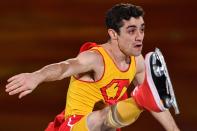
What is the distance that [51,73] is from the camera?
5.27 ft

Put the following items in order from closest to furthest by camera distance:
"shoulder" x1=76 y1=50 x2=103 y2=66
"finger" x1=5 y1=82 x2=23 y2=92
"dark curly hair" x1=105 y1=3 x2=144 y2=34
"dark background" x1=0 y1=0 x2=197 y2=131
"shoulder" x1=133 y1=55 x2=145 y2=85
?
"finger" x1=5 y1=82 x2=23 y2=92 < "shoulder" x1=76 y1=50 x2=103 y2=66 < "dark curly hair" x1=105 y1=3 x2=144 y2=34 < "shoulder" x1=133 y1=55 x2=145 y2=85 < "dark background" x1=0 y1=0 x2=197 y2=131

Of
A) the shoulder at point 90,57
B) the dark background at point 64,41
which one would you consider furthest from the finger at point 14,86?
the dark background at point 64,41

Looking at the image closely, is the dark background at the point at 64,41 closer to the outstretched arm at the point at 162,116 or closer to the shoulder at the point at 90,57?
the outstretched arm at the point at 162,116

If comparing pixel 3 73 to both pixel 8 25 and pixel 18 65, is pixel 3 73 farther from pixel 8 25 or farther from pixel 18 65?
pixel 8 25

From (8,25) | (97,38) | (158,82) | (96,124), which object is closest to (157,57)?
(158,82)

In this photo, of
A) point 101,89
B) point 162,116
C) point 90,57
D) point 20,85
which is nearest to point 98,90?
point 101,89

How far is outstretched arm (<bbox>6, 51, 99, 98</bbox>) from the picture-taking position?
1.45 meters

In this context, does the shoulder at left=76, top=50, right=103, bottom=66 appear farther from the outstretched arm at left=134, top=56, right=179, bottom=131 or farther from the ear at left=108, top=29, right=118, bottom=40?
the outstretched arm at left=134, top=56, right=179, bottom=131

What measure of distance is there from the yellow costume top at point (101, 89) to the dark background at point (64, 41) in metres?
0.84

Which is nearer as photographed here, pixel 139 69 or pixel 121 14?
pixel 121 14

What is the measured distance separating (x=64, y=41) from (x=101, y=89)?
1048 mm

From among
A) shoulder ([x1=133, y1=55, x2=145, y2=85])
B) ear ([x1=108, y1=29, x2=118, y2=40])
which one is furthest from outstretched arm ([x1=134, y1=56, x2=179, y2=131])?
ear ([x1=108, y1=29, x2=118, y2=40])

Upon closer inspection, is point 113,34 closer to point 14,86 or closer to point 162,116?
point 162,116

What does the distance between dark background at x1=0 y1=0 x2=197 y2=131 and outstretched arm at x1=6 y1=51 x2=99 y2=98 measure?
1024 millimetres
